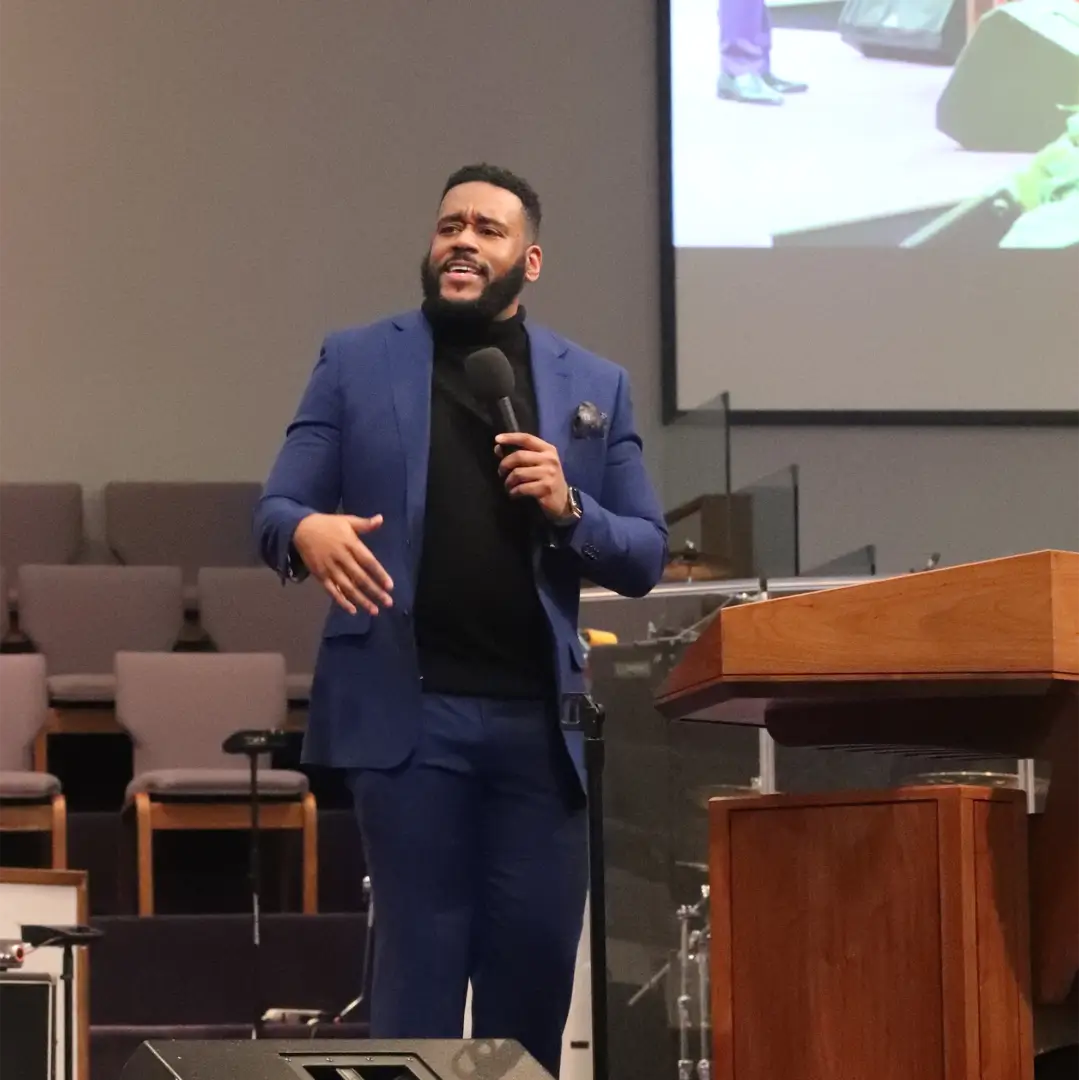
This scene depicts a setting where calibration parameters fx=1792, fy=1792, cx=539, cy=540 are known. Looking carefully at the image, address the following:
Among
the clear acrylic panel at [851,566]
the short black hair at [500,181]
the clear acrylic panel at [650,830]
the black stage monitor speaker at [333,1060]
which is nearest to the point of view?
the black stage monitor speaker at [333,1060]

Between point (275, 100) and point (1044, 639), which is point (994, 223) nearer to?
point (275, 100)

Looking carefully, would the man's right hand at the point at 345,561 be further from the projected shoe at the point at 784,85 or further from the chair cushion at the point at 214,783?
the projected shoe at the point at 784,85

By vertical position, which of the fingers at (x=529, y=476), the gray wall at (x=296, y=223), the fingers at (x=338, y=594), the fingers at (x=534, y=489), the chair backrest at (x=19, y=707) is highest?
the gray wall at (x=296, y=223)

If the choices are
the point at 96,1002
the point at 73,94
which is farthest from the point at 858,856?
the point at 73,94

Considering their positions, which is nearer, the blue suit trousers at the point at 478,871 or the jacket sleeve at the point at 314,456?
the blue suit trousers at the point at 478,871

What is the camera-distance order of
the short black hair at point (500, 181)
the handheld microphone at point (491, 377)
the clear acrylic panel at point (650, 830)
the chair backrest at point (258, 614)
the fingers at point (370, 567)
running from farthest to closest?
the chair backrest at point (258, 614)
the clear acrylic panel at point (650, 830)
the short black hair at point (500, 181)
the handheld microphone at point (491, 377)
the fingers at point (370, 567)

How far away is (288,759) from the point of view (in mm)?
5332

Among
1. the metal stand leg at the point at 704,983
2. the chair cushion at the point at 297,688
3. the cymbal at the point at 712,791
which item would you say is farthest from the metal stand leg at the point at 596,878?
the chair cushion at the point at 297,688

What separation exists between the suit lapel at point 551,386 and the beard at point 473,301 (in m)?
0.06

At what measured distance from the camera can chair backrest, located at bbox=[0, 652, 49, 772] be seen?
4836mm

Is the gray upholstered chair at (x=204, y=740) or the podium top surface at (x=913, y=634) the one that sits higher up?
the podium top surface at (x=913, y=634)

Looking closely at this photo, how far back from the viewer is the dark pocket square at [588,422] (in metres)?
2.16

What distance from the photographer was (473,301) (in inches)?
86.0

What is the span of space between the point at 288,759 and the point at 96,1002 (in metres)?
1.23
